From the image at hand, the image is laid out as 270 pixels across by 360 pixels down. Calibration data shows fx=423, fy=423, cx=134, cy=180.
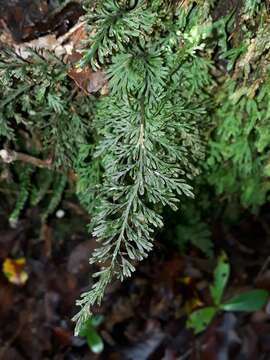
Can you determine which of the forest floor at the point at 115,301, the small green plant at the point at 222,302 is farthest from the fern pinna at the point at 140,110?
the small green plant at the point at 222,302

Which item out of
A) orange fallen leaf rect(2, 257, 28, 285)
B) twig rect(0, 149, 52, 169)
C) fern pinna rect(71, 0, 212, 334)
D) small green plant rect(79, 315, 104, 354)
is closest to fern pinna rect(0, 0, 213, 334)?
fern pinna rect(71, 0, 212, 334)

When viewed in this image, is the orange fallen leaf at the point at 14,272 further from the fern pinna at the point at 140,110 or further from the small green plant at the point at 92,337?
the fern pinna at the point at 140,110

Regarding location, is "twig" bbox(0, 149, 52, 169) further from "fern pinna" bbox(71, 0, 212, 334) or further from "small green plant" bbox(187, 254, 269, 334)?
"small green plant" bbox(187, 254, 269, 334)

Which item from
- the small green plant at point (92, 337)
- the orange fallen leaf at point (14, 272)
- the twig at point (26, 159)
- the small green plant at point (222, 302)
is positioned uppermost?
the twig at point (26, 159)

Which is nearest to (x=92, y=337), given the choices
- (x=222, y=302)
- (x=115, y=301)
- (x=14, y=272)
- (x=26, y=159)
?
(x=115, y=301)

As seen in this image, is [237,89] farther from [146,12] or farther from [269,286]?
[269,286]

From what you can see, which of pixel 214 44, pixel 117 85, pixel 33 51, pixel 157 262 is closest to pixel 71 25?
pixel 33 51
